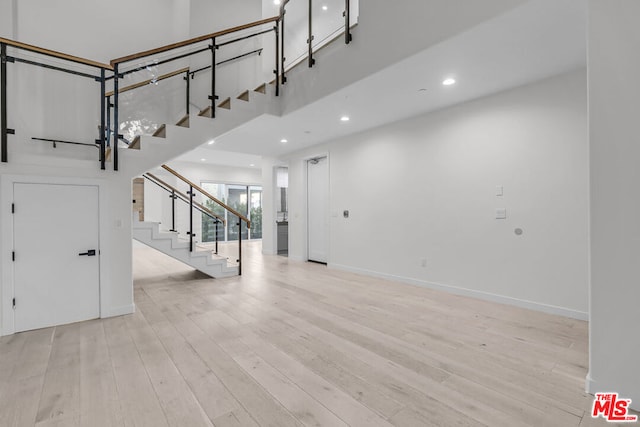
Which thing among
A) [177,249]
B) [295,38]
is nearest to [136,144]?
[177,249]

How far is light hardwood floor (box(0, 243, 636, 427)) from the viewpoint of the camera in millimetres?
1778

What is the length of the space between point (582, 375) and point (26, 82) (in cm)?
679

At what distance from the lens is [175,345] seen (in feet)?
8.93

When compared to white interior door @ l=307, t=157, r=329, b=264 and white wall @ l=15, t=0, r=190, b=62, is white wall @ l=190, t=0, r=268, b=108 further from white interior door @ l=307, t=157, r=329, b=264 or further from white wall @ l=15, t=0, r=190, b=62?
white interior door @ l=307, t=157, r=329, b=264

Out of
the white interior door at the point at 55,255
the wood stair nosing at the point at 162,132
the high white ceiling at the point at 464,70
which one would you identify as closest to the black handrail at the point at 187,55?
the wood stair nosing at the point at 162,132

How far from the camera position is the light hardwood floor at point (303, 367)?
178cm

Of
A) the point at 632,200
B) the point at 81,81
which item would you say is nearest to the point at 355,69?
the point at 632,200

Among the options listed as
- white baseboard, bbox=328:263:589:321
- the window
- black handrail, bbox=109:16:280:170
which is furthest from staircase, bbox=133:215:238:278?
the window

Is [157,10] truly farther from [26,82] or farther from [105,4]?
[26,82]

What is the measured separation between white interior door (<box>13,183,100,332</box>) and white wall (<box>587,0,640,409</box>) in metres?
4.73

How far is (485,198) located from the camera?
4.06m

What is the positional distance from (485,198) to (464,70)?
1.75m

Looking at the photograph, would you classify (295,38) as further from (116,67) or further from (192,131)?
(116,67)

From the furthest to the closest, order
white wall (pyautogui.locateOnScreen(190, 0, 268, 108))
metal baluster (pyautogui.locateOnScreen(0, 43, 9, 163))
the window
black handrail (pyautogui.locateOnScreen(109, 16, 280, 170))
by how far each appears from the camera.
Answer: the window < white wall (pyautogui.locateOnScreen(190, 0, 268, 108)) < black handrail (pyautogui.locateOnScreen(109, 16, 280, 170)) < metal baluster (pyautogui.locateOnScreen(0, 43, 9, 163))
